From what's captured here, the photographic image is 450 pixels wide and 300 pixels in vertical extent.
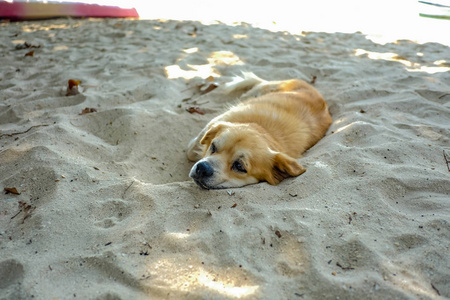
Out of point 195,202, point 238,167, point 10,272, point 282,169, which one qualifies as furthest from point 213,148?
point 10,272

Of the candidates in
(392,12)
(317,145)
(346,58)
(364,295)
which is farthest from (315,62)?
(392,12)

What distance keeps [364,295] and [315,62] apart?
5.11 metres

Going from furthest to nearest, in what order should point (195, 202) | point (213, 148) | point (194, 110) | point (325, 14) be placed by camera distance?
point (325, 14)
point (194, 110)
point (213, 148)
point (195, 202)

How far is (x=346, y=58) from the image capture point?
657 centimetres

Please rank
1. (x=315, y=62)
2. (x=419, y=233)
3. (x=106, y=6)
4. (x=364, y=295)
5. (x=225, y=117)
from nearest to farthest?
1. (x=364, y=295)
2. (x=419, y=233)
3. (x=225, y=117)
4. (x=315, y=62)
5. (x=106, y=6)

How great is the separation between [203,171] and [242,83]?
2.46 meters

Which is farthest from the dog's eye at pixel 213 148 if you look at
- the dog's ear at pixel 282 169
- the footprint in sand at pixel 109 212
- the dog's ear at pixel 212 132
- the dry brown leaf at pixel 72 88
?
the dry brown leaf at pixel 72 88

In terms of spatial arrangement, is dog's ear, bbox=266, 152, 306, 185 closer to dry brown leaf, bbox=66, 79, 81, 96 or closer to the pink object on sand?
dry brown leaf, bbox=66, 79, 81, 96

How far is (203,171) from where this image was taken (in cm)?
306

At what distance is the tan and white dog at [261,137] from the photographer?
10.4ft

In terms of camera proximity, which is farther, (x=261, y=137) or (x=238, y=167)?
(x=261, y=137)

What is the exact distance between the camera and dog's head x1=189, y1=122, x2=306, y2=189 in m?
3.09

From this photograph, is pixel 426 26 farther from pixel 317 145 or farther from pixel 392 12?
pixel 317 145

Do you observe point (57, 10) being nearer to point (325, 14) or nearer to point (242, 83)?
point (242, 83)
